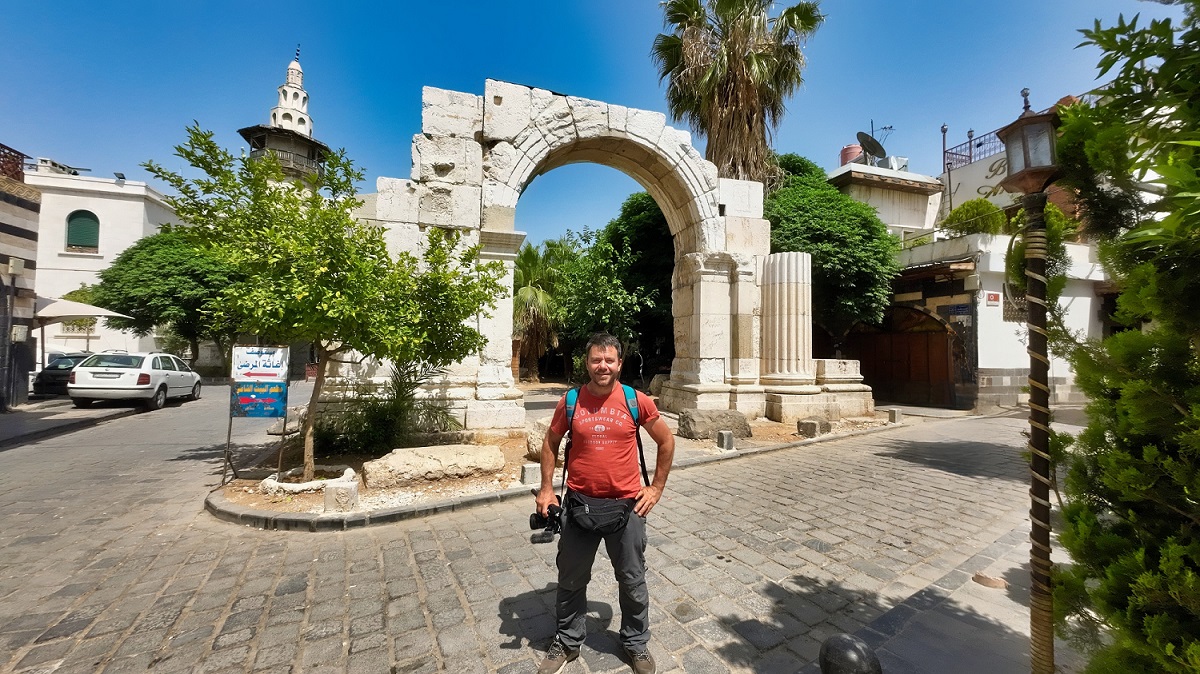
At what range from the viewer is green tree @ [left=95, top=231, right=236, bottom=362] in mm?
19422

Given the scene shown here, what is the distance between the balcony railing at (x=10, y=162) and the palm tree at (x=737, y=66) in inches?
749

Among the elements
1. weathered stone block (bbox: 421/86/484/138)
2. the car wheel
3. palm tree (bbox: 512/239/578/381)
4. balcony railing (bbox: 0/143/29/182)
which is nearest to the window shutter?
balcony railing (bbox: 0/143/29/182)

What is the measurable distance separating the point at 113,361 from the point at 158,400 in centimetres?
141

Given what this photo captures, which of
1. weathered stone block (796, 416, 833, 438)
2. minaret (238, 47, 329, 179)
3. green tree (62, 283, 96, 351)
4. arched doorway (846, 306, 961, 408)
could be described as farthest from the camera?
minaret (238, 47, 329, 179)

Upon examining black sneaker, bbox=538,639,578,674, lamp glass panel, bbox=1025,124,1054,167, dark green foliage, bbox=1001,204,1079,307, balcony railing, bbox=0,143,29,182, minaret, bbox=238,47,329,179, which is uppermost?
minaret, bbox=238,47,329,179

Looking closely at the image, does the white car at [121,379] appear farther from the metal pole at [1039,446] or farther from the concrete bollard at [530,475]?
the metal pole at [1039,446]

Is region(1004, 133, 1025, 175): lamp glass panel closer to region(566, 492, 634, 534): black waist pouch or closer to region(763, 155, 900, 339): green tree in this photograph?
region(566, 492, 634, 534): black waist pouch

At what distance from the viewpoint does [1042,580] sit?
194 cm

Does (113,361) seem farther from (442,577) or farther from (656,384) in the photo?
(442,577)

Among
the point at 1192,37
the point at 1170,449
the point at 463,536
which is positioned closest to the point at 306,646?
the point at 463,536

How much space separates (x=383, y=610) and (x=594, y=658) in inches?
54.4

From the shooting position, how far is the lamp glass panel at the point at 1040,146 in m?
1.94

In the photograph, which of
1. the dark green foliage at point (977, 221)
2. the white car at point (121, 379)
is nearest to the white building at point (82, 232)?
the white car at point (121, 379)

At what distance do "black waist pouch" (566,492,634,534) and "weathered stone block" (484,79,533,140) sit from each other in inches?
288
